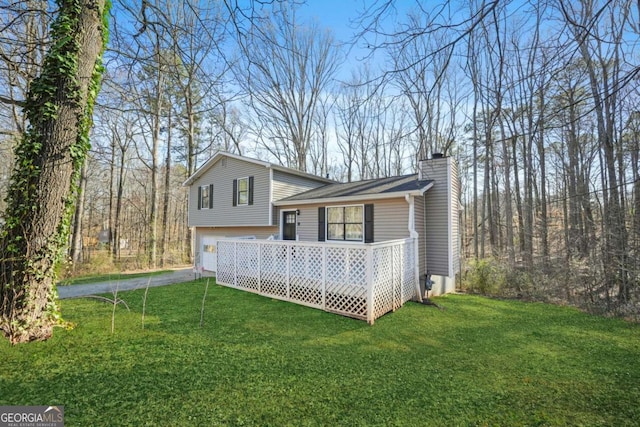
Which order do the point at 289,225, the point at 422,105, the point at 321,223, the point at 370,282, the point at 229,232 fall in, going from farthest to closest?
the point at 229,232
the point at 289,225
the point at 321,223
the point at 422,105
the point at 370,282

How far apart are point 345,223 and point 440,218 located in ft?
9.09

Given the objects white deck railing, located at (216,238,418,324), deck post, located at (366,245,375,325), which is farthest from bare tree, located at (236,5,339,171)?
deck post, located at (366,245,375,325)

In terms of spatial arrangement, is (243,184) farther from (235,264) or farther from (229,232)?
(235,264)

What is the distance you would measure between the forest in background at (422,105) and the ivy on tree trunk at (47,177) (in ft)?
1.14

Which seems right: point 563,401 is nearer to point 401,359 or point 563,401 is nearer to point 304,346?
point 401,359

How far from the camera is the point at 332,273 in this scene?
568cm

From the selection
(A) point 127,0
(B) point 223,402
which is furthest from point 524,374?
(A) point 127,0

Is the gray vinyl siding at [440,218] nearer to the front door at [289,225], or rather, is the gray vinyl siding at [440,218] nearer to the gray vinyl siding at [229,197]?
the front door at [289,225]

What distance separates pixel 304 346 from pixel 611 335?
5383 mm

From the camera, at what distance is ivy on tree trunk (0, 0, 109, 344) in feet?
11.1

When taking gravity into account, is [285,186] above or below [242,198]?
above

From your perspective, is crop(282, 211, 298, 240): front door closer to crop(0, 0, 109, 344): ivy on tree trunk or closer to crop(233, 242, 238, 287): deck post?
crop(233, 242, 238, 287): deck post

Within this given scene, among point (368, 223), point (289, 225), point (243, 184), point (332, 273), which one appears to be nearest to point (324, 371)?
point (332, 273)

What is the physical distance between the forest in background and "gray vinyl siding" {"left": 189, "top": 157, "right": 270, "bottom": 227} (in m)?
2.46
